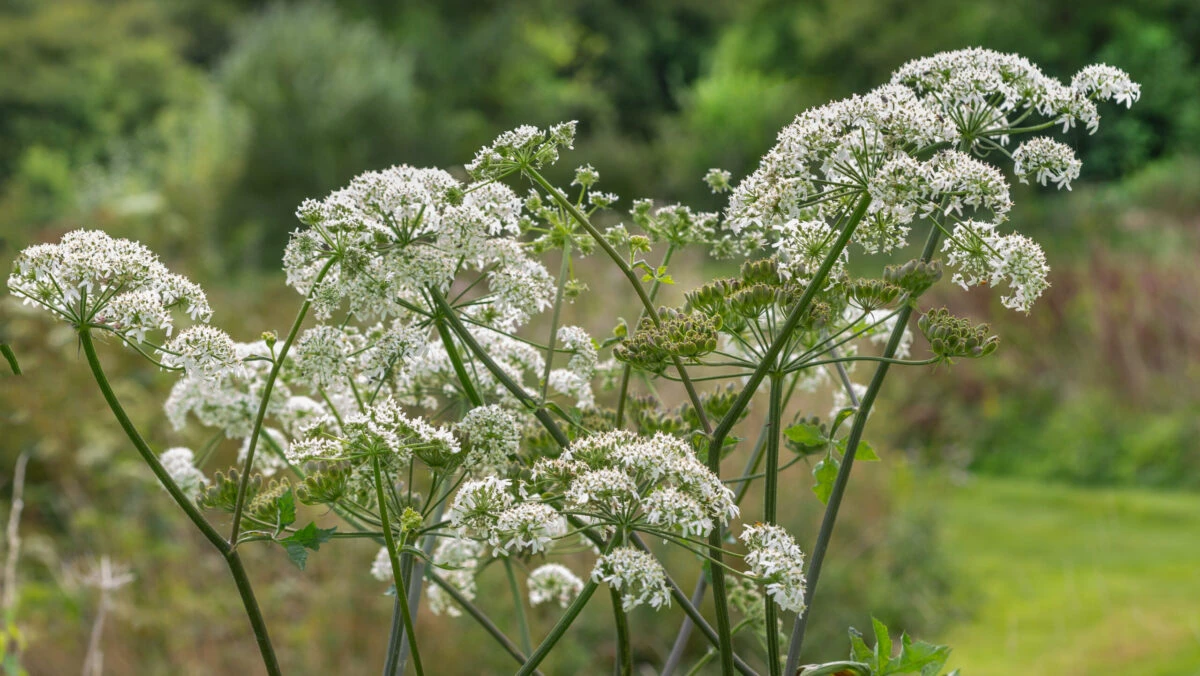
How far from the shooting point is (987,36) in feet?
52.0

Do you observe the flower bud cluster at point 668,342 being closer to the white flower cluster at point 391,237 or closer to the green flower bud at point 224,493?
the white flower cluster at point 391,237

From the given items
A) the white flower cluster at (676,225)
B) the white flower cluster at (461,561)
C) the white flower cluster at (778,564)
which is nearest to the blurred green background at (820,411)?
the white flower cluster at (461,561)

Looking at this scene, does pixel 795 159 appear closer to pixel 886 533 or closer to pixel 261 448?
pixel 261 448

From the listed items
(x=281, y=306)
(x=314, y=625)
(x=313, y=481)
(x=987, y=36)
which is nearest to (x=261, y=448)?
(x=313, y=481)

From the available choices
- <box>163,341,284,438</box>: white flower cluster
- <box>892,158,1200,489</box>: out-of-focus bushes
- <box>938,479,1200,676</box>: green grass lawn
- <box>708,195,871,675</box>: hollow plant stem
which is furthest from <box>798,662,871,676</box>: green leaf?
<box>892,158,1200,489</box>: out-of-focus bushes

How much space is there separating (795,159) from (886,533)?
5889mm

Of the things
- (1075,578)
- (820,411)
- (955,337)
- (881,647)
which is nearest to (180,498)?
(881,647)

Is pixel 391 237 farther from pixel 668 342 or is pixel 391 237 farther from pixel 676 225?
pixel 676 225

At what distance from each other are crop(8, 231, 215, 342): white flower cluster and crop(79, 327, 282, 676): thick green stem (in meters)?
0.04

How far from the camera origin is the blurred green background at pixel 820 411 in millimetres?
4953

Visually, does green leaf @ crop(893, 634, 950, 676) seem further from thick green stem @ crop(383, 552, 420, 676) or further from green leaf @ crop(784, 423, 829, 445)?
thick green stem @ crop(383, 552, 420, 676)

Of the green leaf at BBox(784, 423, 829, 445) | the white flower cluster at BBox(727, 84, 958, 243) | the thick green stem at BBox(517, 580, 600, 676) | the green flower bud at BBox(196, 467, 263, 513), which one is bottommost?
A: the thick green stem at BBox(517, 580, 600, 676)

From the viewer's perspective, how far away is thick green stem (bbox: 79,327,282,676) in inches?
40.6

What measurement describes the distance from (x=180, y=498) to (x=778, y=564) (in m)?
0.57
